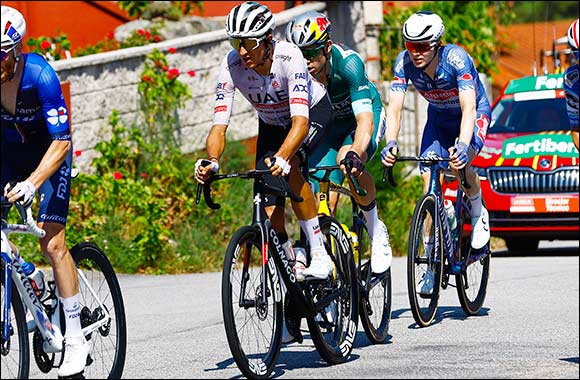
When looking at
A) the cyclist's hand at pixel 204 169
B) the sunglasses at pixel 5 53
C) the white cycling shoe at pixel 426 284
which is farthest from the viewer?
the white cycling shoe at pixel 426 284

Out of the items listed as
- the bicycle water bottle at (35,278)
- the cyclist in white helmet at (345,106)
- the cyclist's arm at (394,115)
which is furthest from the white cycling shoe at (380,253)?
the bicycle water bottle at (35,278)

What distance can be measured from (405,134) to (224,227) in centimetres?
598

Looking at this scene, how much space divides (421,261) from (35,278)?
3451mm

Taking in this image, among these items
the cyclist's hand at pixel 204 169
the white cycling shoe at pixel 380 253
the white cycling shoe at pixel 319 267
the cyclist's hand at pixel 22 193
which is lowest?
the white cycling shoe at pixel 380 253

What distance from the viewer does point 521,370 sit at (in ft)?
24.6

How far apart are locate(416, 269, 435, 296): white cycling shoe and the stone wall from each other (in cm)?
693

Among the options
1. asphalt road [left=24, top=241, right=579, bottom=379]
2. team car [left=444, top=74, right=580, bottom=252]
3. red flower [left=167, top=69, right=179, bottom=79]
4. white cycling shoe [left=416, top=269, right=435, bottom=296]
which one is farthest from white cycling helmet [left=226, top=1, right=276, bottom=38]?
red flower [left=167, top=69, right=179, bottom=79]

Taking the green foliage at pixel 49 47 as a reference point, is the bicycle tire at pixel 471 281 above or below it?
below

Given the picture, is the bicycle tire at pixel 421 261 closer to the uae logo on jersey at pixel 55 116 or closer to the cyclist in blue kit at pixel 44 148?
the cyclist in blue kit at pixel 44 148

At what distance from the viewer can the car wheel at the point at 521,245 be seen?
16750 millimetres

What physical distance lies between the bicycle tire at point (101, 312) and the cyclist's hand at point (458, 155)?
117 inches

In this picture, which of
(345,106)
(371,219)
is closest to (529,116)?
(345,106)

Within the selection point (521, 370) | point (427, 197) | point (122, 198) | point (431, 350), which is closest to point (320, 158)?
point (427, 197)

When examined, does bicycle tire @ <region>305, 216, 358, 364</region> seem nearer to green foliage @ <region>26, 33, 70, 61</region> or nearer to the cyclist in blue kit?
the cyclist in blue kit
